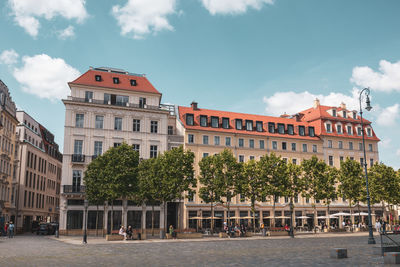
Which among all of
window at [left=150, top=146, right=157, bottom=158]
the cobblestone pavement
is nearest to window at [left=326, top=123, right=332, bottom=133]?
window at [left=150, top=146, right=157, bottom=158]

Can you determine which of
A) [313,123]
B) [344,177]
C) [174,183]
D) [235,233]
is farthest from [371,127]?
[174,183]

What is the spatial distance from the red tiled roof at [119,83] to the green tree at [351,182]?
31294 mm

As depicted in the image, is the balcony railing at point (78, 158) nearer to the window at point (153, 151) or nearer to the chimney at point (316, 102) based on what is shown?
the window at point (153, 151)

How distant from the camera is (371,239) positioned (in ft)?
104

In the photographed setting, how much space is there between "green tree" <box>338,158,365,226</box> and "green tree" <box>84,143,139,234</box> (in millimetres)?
32490

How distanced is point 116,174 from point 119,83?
749 inches

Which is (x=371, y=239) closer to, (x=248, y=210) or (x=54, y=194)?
(x=248, y=210)

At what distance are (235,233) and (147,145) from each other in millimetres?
19209

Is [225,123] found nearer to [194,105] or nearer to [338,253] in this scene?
[194,105]

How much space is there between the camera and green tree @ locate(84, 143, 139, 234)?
151 feet

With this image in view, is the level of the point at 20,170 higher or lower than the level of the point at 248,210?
higher

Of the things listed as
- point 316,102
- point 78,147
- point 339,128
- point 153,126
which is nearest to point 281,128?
point 339,128

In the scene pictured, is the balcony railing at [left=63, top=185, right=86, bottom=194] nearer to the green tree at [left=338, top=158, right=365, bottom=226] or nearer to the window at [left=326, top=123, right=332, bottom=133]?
the green tree at [left=338, top=158, right=365, bottom=226]

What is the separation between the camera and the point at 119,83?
60344mm
